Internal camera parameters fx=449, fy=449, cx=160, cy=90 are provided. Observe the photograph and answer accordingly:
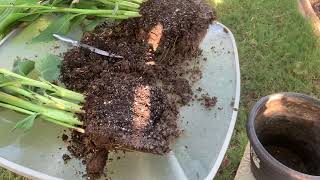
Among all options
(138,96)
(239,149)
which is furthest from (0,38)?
(239,149)

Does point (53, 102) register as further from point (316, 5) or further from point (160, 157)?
point (316, 5)

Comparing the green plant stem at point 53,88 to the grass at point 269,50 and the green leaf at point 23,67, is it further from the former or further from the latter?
the grass at point 269,50

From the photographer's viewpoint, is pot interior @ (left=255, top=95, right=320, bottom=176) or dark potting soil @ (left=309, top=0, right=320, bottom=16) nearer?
pot interior @ (left=255, top=95, right=320, bottom=176)

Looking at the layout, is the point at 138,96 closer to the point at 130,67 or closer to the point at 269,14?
the point at 130,67

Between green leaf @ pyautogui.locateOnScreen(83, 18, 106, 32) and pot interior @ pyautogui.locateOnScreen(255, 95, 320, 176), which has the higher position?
green leaf @ pyautogui.locateOnScreen(83, 18, 106, 32)

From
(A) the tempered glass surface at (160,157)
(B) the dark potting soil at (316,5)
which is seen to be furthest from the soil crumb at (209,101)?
(B) the dark potting soil at (316,5)

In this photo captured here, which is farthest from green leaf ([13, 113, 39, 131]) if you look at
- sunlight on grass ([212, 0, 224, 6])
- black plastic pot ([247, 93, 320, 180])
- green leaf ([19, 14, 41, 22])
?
sunlight on grass ([212, 0, 224, 6])

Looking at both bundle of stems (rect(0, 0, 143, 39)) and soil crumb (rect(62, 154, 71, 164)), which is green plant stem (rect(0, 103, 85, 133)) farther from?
bundle of stems (rect(0, 0, 143, 39))
